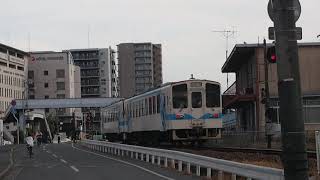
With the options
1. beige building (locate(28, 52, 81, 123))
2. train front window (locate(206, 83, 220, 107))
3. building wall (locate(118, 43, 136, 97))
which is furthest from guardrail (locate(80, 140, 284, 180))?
beige building (locate(28, 52, 81, 123))

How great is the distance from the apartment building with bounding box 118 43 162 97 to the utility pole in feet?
360

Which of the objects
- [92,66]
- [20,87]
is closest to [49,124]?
[20,87]

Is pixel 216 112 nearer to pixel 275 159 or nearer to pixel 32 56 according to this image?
pixel 275 159

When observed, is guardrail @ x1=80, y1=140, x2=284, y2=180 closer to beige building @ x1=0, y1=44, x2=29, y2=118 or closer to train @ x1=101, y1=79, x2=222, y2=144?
train @ x1=101, y1=79, x2=222, y2=144

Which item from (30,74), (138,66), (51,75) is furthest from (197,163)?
(30,74)

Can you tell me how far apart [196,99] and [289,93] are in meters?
23.6

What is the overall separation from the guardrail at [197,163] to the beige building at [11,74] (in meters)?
91.3

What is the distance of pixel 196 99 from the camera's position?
31.4 metres

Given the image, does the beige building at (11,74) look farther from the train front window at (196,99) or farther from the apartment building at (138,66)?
the train front window at (196,99)

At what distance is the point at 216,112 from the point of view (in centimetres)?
3159

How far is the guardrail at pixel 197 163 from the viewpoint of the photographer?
12.4 metres

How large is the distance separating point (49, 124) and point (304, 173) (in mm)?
123953

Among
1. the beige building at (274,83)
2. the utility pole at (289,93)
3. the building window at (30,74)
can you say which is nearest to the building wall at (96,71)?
the building window at (30,74)

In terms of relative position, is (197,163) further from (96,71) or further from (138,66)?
(96,71)
